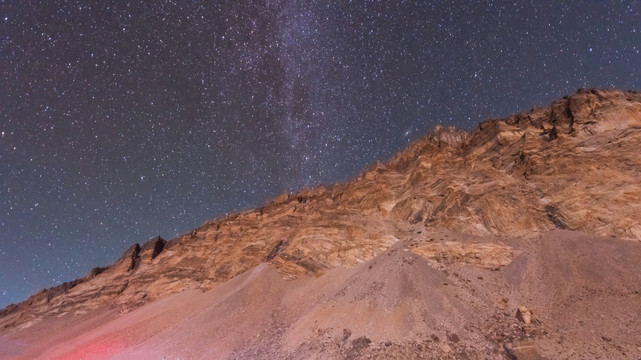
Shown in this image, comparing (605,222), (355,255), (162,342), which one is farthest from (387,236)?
(162,342)

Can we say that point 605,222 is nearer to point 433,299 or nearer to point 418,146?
point 433,299

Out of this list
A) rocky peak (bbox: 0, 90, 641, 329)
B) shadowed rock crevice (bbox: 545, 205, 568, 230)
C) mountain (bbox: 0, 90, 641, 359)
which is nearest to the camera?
mountain (bbox: 0, 90, 641, 359)

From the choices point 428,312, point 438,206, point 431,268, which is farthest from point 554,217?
point 428,312

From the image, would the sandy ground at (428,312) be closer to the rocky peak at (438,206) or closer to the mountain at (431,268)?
the mountain at (431,268)

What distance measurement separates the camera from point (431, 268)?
70.7 feet

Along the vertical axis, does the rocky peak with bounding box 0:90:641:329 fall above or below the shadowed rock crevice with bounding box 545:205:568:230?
above

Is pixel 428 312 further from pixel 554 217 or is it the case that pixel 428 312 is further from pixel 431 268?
pixel 554 217

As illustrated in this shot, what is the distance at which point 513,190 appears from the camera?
24703 mm

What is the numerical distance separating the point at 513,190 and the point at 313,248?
585 inches

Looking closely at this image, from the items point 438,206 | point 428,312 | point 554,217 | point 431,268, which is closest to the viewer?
point 428,312

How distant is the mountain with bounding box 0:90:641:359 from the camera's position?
15766mm

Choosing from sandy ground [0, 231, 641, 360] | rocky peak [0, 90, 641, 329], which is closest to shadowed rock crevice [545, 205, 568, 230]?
rocky peak [0, 90, 641, 329]

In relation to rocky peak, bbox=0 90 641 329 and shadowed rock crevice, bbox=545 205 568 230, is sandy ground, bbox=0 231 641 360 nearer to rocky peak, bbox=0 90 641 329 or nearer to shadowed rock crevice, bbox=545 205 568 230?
shadowed rock crevice, bbox=545 205 568 230

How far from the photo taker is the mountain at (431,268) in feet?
51.7
